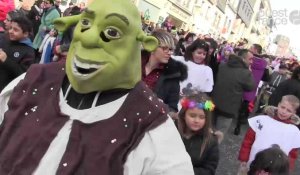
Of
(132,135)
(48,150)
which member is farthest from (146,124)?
(48,150)

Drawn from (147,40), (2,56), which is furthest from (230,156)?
(147,40)

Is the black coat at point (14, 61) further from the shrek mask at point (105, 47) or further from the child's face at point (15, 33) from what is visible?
the shrek mask at point (105, 47)

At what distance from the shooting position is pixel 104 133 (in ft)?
5.33

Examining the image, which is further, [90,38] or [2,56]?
[2,56]

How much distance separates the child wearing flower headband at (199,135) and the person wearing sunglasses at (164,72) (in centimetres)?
30

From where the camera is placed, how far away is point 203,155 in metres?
2.94

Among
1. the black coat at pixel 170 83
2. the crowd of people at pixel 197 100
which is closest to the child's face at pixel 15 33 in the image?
the crowd of people at pixel 197 100

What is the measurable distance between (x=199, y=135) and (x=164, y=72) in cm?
59

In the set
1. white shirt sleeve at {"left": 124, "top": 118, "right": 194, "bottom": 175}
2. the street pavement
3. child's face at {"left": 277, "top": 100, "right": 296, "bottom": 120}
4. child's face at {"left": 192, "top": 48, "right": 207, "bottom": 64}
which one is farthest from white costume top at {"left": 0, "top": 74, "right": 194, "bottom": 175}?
the street pavement

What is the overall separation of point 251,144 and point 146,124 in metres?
2.16

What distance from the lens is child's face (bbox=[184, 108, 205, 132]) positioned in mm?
2984

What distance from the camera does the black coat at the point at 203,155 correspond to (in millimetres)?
2932

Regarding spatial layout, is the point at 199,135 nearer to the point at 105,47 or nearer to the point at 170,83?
the point at 170,83

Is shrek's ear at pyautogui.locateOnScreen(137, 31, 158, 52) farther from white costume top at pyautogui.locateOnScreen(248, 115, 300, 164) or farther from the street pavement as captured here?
the street pavement
